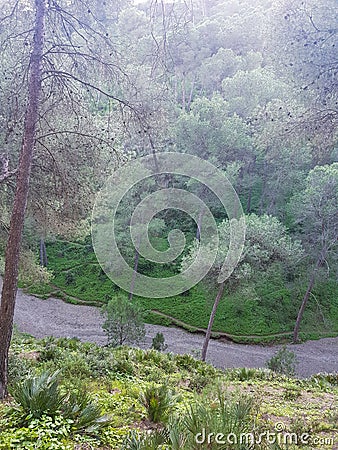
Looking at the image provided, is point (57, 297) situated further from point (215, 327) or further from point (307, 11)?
point (307, 11)

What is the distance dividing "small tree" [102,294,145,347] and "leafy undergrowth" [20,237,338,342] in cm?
583

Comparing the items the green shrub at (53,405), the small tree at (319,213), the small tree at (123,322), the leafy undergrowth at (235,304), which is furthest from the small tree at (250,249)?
the green shrub at (53,405)

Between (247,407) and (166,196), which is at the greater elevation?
(166,196)

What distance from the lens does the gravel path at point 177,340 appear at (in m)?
15.8

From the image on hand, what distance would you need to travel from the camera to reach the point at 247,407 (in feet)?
10.9

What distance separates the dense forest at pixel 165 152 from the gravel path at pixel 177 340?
34.4 inches

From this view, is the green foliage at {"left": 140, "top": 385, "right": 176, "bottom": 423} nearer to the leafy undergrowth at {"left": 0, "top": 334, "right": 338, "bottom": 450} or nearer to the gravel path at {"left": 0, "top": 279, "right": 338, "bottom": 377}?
the leafy undergrowth at {"left": 0, "top": 334, "right": 338, "bottom": 450}

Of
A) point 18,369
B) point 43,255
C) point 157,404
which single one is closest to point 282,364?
Answer: point 18,369

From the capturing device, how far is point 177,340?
17.5 meters

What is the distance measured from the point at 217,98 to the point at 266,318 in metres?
12.9

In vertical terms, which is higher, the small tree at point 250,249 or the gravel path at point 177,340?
the small tree at point 250,249

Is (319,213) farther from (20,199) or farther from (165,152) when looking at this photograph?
(20,199)

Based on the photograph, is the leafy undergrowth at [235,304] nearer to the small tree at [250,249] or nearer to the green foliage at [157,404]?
the small tree at [250,249]

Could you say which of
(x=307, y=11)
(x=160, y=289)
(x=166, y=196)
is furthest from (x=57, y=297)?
(x=307, y=11)
